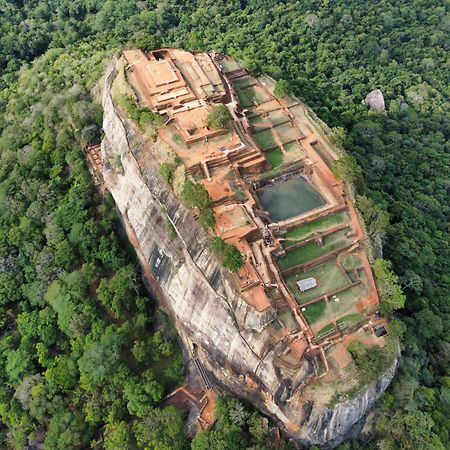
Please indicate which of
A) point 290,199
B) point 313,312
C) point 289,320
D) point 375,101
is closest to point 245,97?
point 290,199

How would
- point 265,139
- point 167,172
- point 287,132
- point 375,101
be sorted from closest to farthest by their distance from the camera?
point 167,172 < point 265,139 < point 287,132 < point 375,101

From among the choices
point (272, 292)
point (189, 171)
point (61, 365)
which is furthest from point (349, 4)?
point (61, 365)

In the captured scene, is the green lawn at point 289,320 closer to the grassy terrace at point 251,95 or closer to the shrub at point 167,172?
the shrub at point 167,172

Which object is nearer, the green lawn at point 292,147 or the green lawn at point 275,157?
the green lawn at point 275,157

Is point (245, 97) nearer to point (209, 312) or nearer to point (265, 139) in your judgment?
point (265, 139)

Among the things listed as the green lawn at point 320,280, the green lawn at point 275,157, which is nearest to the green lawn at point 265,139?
the green lawn at point 275,157

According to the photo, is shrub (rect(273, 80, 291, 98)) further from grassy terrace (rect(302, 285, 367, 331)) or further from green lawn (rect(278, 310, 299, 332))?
green lawn (rect(278, 310, 299, 332))
